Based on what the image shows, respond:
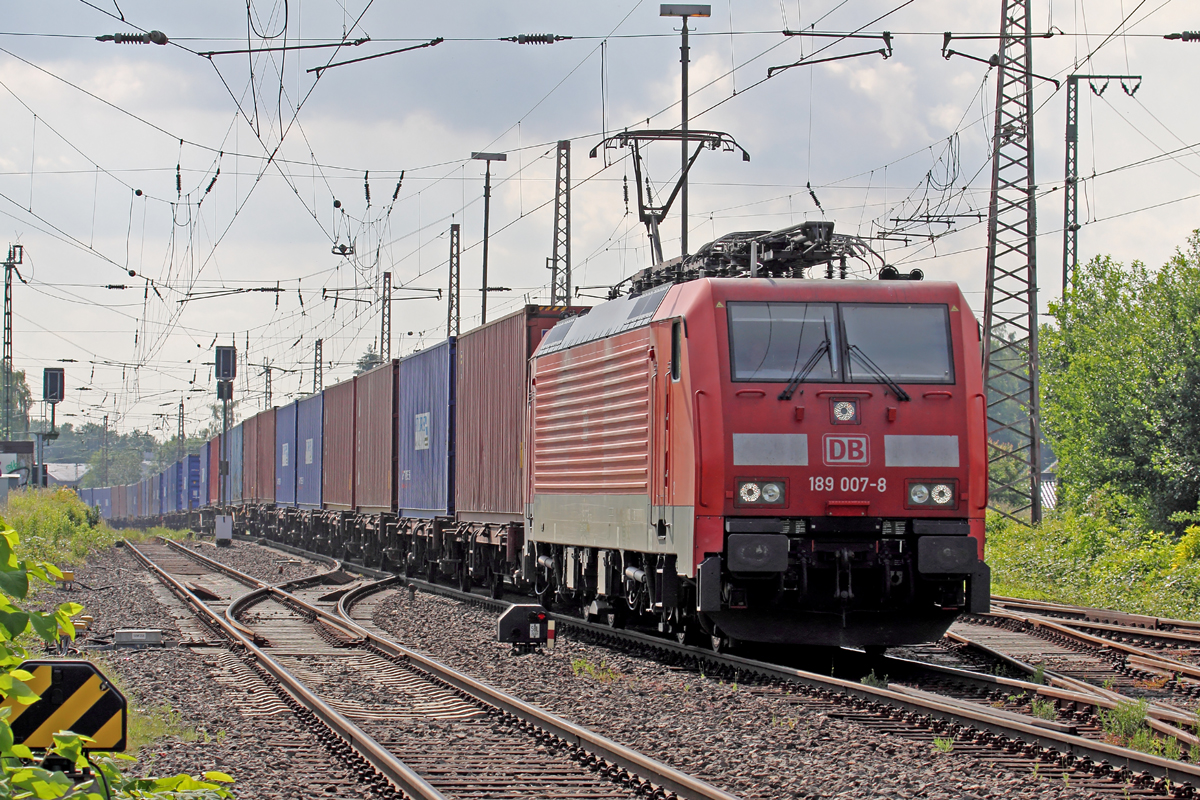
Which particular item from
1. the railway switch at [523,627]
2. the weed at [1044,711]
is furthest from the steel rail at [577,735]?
the weed at [1044,711]

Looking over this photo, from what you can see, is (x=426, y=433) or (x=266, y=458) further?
(x=266, y=458)

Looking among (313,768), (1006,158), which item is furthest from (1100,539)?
(313,768)

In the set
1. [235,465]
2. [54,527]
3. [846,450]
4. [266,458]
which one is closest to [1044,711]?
[846,450]

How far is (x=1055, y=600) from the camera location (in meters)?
18.9

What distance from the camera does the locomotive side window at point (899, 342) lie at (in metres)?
11.0

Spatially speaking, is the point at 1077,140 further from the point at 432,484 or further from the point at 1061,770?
the point at 1061,770

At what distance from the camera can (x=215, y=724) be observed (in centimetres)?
927

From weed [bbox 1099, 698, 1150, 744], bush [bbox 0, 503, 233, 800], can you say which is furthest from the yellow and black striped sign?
weed [bbox 1099, 698, 1150, 744]

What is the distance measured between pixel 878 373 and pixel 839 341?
422 millimetres

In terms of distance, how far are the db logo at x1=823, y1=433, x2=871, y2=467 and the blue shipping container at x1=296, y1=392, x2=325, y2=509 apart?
24133 millimetres

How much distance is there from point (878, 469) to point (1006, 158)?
53.3ft

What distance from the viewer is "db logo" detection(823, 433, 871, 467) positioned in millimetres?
10719

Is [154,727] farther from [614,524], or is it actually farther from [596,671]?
[614,524]

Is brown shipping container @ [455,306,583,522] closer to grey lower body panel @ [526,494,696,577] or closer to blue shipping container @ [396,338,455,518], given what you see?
blue shipping container @ [396,338,455,518]
